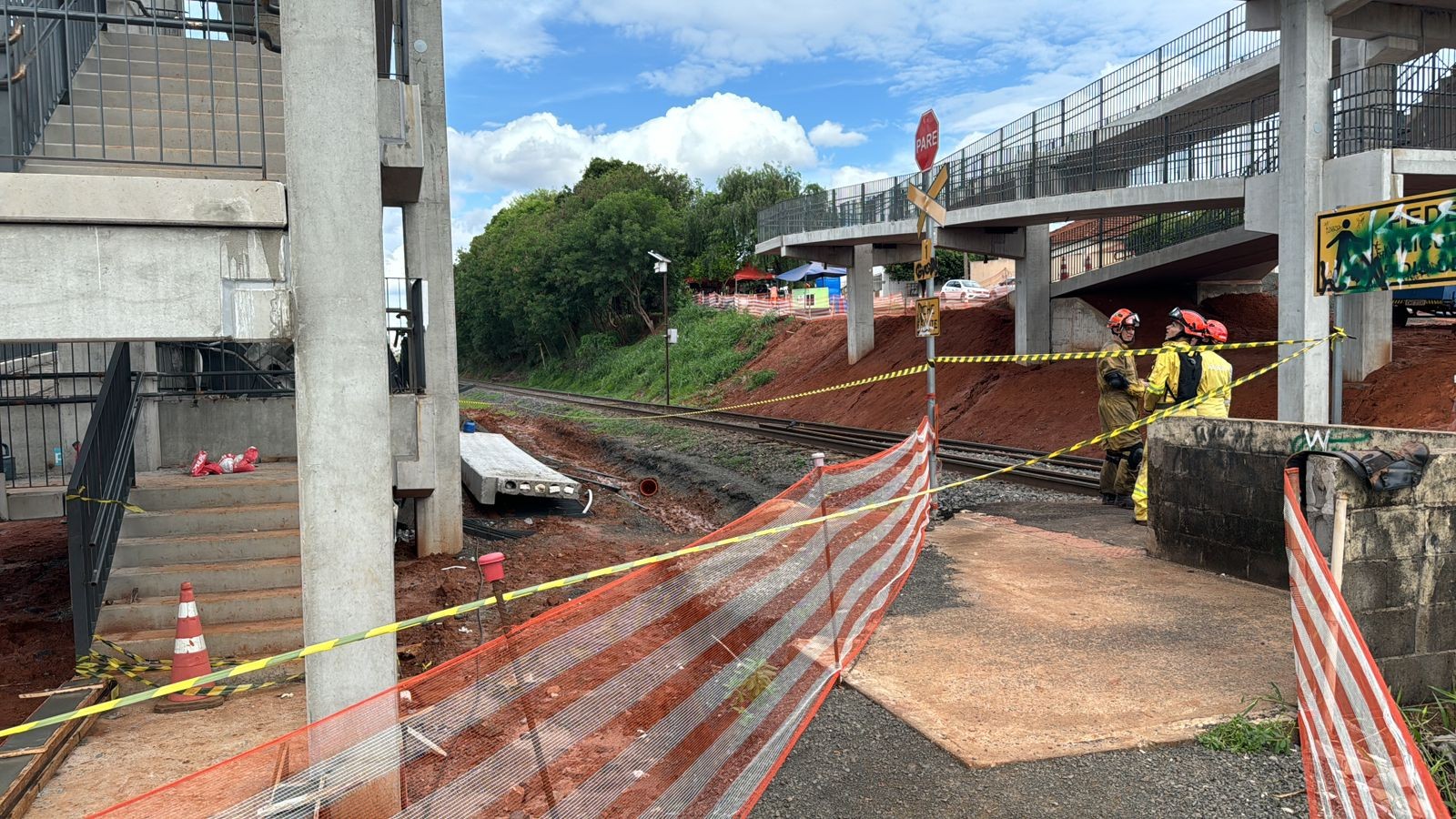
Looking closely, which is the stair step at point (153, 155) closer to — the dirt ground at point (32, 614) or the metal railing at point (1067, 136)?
the dirt ground at point (32, 614)

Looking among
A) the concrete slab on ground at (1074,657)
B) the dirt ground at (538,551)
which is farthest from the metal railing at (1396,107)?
the dirt ground at (538,551)

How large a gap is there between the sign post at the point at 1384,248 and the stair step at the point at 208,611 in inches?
330

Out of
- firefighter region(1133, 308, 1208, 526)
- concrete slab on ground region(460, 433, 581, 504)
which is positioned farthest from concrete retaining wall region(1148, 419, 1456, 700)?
concrete slab on ground region(460, 433, 581, 504)

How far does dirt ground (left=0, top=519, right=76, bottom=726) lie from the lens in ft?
24.3

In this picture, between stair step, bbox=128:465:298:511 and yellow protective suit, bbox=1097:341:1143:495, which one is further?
yellow protective suit, bbox=1097:341:1143:495

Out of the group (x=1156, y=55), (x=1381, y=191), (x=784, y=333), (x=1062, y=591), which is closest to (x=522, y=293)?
(x=784, y=333)

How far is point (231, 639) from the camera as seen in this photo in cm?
755

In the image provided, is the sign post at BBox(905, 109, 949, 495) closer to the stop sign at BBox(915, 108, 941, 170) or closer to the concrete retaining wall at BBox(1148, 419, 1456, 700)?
Result: the stop sign at BBox(915, 108, 941, 170)

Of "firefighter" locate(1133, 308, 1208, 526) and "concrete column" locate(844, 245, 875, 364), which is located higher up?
"concrete column" locate(844, 245, 875, 364)

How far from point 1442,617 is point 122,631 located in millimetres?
8584

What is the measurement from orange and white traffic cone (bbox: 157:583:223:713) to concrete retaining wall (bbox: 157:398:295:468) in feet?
14.2

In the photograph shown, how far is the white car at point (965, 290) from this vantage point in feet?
146

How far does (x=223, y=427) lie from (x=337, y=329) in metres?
7.39

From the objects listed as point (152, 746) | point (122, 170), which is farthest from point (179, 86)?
point (152, 746)
